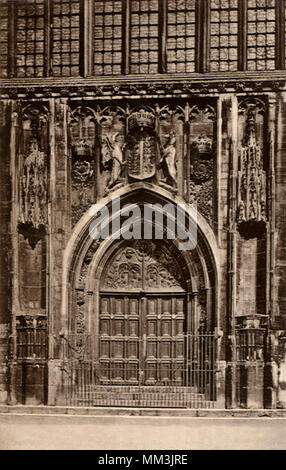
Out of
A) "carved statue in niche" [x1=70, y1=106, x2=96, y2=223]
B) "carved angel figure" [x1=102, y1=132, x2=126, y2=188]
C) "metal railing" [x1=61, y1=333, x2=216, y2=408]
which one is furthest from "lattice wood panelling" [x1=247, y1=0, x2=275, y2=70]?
"metal railing" [x1=61, y1=333, x2=216, y2=408]

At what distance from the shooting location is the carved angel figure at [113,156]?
19.8 metres

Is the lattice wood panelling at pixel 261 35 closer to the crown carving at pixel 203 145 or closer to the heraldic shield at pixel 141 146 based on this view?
the crown carving at pixel 203 145

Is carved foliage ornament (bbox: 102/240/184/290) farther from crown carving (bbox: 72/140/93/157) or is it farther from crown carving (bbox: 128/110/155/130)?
crown carving (bbox: 128/110/155/130)

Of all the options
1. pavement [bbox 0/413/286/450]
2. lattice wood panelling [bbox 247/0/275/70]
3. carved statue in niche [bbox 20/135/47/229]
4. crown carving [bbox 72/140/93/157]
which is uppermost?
lattice wood panelling [bbox 247/0/275/70]


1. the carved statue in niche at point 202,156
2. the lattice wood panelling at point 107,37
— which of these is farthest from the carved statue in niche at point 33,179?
the carved statue in niche at point 202,156

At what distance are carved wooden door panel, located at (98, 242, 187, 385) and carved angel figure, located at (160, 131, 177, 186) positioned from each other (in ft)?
5.50

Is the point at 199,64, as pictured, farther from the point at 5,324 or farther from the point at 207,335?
the point at 5,324

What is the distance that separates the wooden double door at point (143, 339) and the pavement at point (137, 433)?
7.04 ft

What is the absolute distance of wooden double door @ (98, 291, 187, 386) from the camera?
771 inches

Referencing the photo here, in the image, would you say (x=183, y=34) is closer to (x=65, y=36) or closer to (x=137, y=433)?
(x=65, y=36)

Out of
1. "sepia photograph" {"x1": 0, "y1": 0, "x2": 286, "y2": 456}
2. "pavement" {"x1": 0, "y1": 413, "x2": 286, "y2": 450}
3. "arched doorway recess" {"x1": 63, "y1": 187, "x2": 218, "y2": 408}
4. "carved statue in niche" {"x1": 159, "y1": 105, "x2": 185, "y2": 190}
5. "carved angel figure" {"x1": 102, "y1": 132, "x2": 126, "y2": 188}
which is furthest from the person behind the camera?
"carved angel figure" {"x1": 102, "y1": 132, "x2": 126, "y2": 188}

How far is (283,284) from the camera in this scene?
19.0 m
